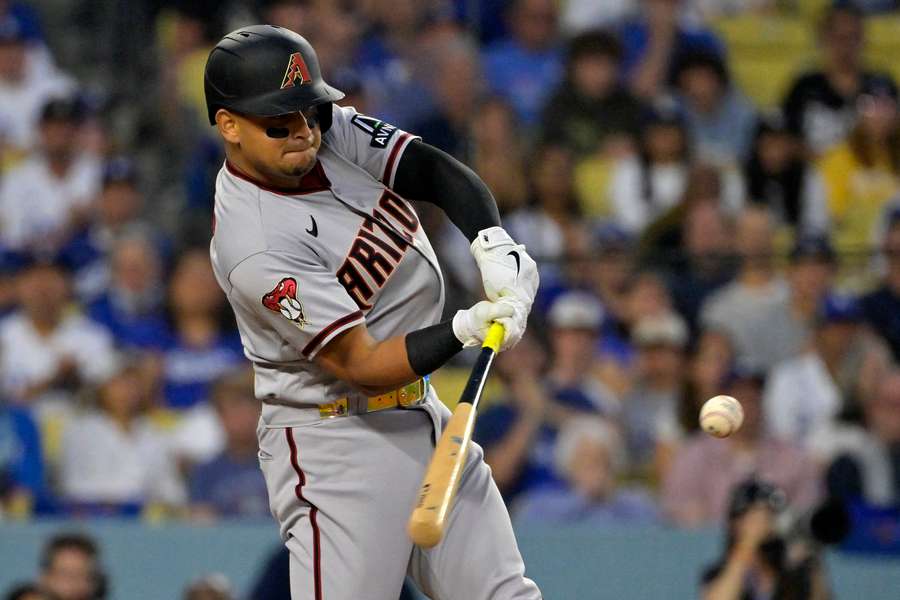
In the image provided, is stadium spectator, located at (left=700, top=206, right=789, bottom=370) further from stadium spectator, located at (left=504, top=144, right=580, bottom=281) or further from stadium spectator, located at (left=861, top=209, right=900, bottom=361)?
stadium spectator, located at (left=504, top=144, right=580, bottom=281)

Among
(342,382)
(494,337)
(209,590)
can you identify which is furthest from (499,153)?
(494,337)

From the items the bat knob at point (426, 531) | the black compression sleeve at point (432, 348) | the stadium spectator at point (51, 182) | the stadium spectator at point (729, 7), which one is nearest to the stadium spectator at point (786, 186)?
the stadium spectator at point (729, 7)

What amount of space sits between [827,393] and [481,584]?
309cm

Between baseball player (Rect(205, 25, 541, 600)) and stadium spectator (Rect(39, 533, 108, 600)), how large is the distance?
2.17 metres

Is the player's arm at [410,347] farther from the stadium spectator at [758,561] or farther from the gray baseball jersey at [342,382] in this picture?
the stadium spectator at [758,561]

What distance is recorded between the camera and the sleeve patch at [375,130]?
3482 mm

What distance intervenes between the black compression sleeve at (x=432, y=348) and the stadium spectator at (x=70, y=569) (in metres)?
2.68

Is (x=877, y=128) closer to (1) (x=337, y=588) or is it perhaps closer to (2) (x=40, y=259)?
(2) (x=40, y=259)

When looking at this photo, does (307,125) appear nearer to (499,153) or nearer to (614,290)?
(614,290)

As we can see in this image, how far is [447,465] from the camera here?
9.86 feet

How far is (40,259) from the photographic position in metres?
6.90

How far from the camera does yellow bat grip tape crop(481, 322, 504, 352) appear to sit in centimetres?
308

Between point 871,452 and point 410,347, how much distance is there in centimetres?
297

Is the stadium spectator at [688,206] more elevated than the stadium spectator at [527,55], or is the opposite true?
the stadium spectator at [527,55]
